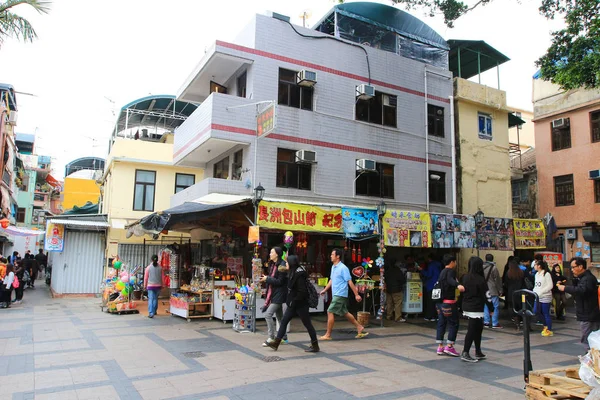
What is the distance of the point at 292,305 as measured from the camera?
8.25m

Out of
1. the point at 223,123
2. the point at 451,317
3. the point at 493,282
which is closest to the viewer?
the point at 451,317

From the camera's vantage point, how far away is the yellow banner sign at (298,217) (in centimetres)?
1095

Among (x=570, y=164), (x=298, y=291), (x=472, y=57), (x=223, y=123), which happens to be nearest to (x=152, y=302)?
(x=223, y=123)

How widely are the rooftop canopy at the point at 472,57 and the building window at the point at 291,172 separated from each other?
8776 millimetres

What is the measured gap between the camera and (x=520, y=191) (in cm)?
2370

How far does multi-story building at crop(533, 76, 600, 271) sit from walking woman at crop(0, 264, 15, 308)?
71.4 feet

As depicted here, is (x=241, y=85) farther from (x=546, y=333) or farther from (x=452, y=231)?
(x=546, y=333)

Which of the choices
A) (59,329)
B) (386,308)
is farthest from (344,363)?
(59,329)

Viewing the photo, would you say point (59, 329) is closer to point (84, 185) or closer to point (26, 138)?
point (84, 185)

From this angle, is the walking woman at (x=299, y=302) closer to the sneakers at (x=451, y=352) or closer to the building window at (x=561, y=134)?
the sneakers at (x=451, y=352)

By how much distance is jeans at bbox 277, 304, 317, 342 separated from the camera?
26.7 feet

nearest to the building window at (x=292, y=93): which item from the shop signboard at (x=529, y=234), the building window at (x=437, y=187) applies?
the building window at (x=437, y=187)

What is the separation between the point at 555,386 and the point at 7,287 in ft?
51.5

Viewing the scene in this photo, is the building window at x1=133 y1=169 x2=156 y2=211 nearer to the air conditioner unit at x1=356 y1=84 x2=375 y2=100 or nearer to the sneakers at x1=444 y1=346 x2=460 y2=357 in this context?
the air conditioner unit at x1=356 y1=84 x2=375 y2=100
